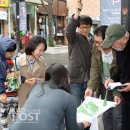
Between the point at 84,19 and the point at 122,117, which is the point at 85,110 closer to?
the point at 122,117

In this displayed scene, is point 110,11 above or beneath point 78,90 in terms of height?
above

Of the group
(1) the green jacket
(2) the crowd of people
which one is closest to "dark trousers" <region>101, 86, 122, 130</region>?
(2) the crowd of people

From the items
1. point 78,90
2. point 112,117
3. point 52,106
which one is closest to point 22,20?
point 78,90

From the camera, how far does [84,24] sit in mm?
5148

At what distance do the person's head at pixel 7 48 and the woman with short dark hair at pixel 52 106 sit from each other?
164cm

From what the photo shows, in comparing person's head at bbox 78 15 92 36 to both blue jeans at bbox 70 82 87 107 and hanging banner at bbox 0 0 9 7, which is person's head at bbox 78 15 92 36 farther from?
hanging banner at bbox 0 0 9 7

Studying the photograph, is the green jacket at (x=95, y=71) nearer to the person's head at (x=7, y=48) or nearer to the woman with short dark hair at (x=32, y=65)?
the woman with short dark hair at (x=32, y=65)

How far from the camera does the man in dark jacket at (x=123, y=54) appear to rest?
12.8 feet

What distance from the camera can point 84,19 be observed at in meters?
5.11

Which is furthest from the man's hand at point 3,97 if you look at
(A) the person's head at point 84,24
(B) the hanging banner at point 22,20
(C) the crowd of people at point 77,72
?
(B) the hanging banner at point 22,20

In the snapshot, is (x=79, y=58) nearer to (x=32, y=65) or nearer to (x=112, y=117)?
(x=32, y=65)

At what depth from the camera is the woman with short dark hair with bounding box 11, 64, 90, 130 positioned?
10.6 feet

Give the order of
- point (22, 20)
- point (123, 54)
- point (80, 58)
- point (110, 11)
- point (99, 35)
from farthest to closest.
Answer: point (22, 20) < point (110, 11) < point (80, 58) < point (99, 35) < point (123, 54)

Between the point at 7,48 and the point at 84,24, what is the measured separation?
1060mm
